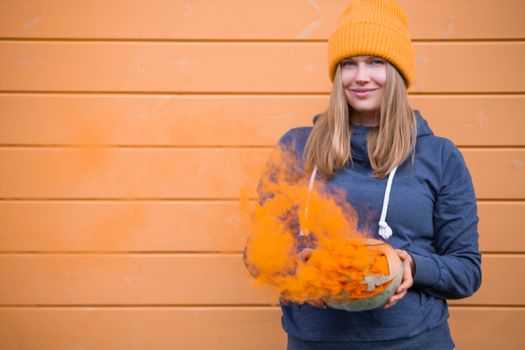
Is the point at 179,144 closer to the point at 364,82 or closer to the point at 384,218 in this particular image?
the point at 364,82

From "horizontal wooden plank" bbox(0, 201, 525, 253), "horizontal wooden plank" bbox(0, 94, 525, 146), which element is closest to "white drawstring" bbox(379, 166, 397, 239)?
"horizontal wooden plank" bbox(0, 94, 525, 146)

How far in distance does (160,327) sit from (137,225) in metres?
0.48

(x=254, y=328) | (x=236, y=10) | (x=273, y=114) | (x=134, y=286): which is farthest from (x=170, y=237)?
(x=236, y=10)

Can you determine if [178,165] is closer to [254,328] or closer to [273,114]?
[273,114]

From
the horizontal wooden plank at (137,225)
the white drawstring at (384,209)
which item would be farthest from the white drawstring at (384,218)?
the horizontal wooden plank at (137,225)

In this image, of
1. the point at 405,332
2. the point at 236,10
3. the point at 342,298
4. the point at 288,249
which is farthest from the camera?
the point at 236,10

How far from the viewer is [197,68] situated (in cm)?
238

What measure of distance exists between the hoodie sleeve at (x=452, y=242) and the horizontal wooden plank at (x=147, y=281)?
845 mm

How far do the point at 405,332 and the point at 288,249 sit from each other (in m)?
0.43

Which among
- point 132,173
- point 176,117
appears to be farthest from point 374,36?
point 132,173

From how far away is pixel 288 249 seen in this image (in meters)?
1.72

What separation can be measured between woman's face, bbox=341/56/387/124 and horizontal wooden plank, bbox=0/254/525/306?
39.5 inches

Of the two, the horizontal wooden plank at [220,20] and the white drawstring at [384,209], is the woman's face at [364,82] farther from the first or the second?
the horizontal wooden plank at [220,20]

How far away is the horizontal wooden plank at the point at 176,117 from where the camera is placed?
238 centimetres
